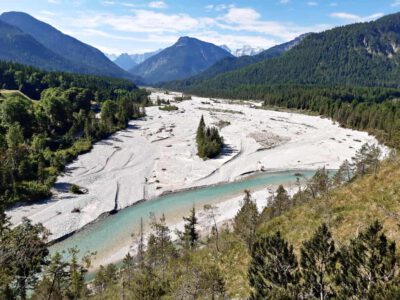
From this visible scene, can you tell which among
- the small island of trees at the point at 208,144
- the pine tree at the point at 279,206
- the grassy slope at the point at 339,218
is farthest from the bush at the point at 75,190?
the grassy slope at the point at 339,218

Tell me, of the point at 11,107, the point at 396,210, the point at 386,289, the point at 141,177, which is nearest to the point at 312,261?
the point at 386,289

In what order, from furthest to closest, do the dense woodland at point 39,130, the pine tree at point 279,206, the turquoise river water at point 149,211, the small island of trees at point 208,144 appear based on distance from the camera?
the small island of trees at point 208,144
the dense woodland at point 39,130
the turquoise river water at point 149,211
the pine tree at point 279,206

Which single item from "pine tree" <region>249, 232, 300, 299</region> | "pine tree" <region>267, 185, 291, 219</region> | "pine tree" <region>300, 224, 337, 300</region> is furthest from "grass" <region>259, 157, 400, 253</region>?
"pine tree" <region>267, 185, 291, 219</region>

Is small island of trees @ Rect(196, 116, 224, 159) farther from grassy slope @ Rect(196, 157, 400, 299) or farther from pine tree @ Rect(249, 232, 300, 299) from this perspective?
pine tree @ Rect(249, 232, 300, 299)

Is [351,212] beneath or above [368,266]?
beneath

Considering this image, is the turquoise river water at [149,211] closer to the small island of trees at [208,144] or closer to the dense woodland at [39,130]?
the dense woodland at [39,130]

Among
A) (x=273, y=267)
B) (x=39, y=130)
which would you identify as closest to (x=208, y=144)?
(x=39, y=130)

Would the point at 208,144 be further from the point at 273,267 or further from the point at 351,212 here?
the point at 273,267
